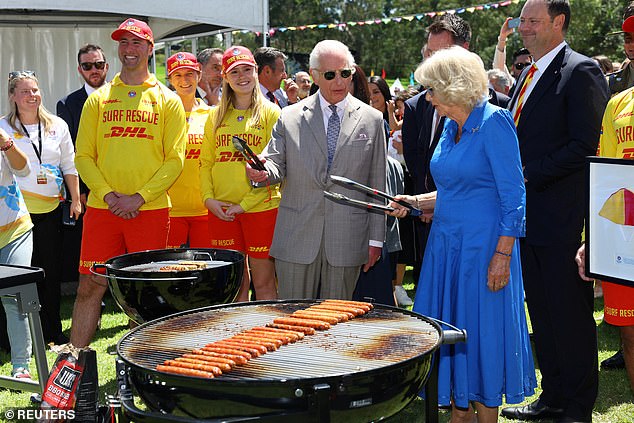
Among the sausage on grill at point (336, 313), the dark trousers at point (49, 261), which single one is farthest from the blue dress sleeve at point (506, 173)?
the dark trousers at point (49, 261)

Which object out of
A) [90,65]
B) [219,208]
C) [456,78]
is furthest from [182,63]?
[456,78]

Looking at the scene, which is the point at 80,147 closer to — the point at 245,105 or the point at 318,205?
the point at 245,105

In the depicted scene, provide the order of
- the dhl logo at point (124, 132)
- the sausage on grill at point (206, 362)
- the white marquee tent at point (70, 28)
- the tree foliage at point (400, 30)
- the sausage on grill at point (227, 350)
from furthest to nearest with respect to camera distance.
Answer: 1. the tree foliage at point (400, 30)
2. the white marquee tent at point (70, 28)
3. the dhl logo at point (124, 132)
4. the sausage on grill at point (227, 350)
5. the sausage on grill at point (206, 362)

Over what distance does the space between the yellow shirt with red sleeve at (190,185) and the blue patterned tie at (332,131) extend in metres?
1.71

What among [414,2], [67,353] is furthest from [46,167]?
[414,2]

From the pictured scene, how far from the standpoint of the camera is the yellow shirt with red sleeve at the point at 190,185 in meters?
5.91

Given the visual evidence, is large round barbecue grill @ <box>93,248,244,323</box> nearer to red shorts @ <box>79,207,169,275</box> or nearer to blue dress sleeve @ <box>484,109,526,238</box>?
red shorts @ <box>79,207,169,275</box>

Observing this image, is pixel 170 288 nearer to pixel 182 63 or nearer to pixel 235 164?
pixel 235 164

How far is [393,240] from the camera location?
5719 mm

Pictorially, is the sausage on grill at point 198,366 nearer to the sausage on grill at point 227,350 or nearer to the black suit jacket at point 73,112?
the sausage on grill at point 227,350

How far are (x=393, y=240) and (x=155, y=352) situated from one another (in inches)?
126

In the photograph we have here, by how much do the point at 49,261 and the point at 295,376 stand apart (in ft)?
14.1

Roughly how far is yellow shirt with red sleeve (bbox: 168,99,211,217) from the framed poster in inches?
136

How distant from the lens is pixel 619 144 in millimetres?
3850
